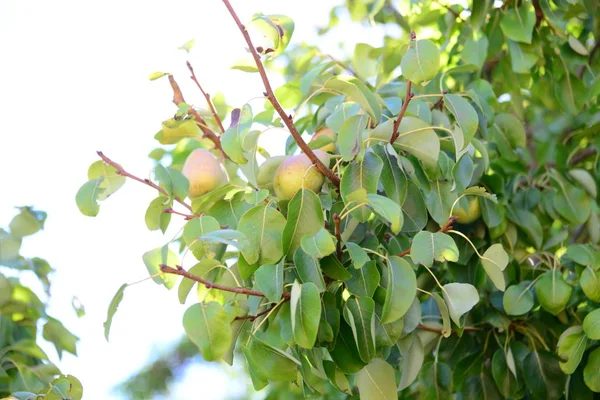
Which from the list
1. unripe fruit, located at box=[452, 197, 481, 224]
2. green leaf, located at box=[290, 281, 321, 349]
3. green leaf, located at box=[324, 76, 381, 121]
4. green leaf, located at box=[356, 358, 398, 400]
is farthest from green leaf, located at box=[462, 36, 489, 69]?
green leaf, located at box=[290, 281, 321, 349]

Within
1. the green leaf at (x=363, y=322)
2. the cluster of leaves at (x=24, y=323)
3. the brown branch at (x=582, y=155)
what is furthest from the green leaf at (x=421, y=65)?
the brown branch at (x=582, y=155)

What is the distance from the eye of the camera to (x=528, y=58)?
5.98 feet

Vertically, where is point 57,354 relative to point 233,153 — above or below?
below

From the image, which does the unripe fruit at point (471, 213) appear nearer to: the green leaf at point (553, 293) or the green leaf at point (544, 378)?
the green leaf at point (553, 293)

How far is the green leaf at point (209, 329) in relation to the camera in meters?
0.96

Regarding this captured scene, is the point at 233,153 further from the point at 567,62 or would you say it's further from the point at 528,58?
the point at 567,62

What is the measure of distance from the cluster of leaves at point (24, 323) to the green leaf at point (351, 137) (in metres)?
0.79

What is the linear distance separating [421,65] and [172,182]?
1.54 ft

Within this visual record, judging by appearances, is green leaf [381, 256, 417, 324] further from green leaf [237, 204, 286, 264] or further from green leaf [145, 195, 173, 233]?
green leaf [145, 195, 173, 233]

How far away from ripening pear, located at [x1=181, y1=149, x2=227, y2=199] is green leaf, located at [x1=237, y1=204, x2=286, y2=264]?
0.34m

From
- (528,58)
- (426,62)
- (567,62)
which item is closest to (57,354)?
(426,62)

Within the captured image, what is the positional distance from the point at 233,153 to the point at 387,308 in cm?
31

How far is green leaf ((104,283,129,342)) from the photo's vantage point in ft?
3.35

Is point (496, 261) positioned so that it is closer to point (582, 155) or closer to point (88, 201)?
point (88, 201)
